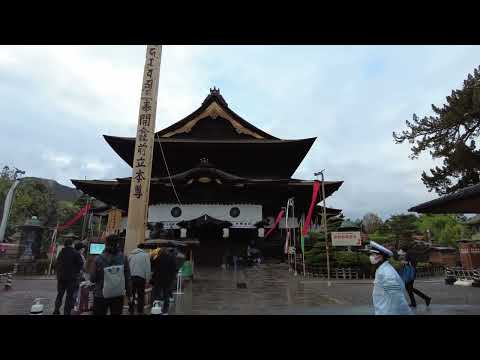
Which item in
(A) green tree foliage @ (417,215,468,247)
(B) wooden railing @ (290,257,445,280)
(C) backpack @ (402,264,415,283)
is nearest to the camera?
(C) backpack @ (402,264,415,283)

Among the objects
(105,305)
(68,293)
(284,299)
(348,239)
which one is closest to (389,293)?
(105,305)

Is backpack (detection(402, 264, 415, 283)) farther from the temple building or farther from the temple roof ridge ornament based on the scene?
the temple roof ridge ornament

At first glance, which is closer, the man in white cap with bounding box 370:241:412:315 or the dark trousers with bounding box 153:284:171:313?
the man in white cap with bounding box 370:241:412:315

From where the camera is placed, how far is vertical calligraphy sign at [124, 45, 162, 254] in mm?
8008

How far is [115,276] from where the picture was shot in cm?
488

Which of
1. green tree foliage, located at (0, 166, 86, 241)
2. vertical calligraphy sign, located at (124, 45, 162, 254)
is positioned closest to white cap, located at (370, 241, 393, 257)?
vertical calligraphy sign, located at (124, 45, 162, 254)

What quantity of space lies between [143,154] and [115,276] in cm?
453

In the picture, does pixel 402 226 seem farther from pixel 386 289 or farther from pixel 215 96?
pixel 386 289

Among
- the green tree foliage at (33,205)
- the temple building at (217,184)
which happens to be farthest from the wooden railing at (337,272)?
the green tree foliage at (33,205)

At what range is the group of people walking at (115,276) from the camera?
4.82 meters

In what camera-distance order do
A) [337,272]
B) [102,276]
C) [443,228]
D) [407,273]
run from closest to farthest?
1. [102,276]
2. [407,273]
3. [337,272]
4. [443,228]

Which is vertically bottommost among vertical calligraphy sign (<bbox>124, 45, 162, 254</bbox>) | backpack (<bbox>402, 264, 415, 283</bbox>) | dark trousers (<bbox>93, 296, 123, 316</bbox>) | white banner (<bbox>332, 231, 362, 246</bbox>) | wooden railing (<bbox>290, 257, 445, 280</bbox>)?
wooden railing (<bbox>290, 257, 445, 280</bbox>)

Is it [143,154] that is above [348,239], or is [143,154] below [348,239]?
above
